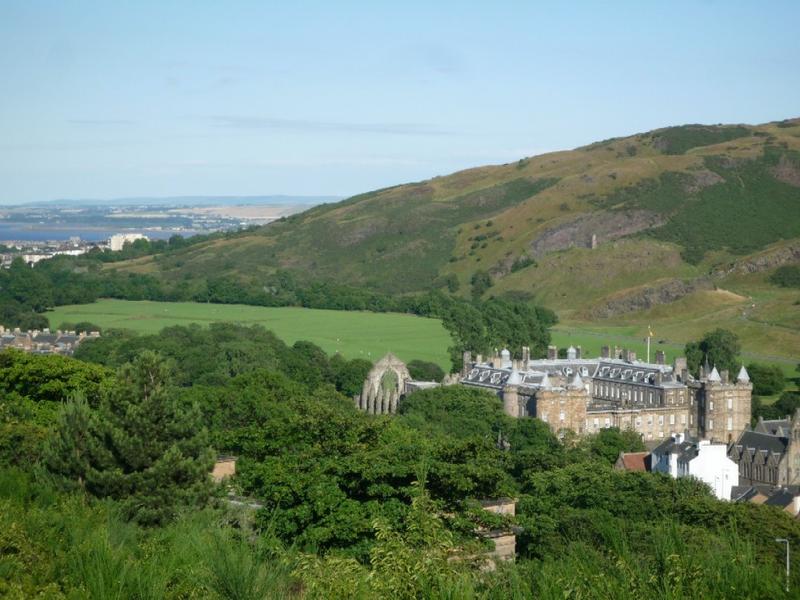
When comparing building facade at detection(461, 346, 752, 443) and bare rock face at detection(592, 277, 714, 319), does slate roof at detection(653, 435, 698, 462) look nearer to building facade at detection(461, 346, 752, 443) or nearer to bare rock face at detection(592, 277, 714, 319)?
building facade at detection(461, 346, 752, 443)

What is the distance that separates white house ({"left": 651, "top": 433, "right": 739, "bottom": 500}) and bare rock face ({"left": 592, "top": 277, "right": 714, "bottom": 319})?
90.9 m

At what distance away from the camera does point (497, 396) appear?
91875 millimetres

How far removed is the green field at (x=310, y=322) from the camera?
5226 inches

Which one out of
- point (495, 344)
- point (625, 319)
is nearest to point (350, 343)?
point (495, 344)

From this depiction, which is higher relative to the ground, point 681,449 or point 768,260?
point 768,260

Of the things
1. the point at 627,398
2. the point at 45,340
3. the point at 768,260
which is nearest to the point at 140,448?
the point at 627,398

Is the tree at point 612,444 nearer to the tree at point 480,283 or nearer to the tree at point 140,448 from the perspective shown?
the tree at point 140,448

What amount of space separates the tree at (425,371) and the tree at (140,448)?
74.4m

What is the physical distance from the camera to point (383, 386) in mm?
100562

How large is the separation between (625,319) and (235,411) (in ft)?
320

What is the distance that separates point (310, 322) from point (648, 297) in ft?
129

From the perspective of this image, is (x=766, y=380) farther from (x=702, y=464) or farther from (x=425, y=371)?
(x=702, y=464)

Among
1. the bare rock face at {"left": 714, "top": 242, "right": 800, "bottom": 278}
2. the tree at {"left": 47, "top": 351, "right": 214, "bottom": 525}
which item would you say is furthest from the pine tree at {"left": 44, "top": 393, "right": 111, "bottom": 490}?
the bare rock face at {"left": 714, "top": 242, "right": 800, "bottom": 278}

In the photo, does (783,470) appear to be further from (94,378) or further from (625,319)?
(625,319)
